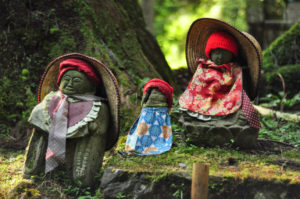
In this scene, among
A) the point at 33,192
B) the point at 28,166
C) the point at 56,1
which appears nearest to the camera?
the point at 33,192

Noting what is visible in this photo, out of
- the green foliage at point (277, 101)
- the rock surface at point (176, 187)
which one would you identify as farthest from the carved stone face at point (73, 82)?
the green foliage at point (277, 101)

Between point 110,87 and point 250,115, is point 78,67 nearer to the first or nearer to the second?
point 110,87

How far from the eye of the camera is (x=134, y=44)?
6.60 meters

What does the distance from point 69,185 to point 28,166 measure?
1.76 feet

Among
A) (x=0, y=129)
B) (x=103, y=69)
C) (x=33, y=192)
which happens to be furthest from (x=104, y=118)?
(x=0, y=129)

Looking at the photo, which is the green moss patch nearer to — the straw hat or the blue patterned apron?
the blue patterned apron

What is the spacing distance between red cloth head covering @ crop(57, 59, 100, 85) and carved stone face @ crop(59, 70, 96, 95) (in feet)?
0.13

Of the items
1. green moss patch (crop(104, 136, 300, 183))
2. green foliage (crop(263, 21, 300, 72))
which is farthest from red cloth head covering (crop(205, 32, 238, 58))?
green foliage (crop(263, 21, 300, 72))

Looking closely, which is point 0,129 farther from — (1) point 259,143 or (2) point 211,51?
(1) point 259,143

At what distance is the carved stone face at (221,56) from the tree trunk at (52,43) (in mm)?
1555

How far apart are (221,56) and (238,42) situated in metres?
0.34

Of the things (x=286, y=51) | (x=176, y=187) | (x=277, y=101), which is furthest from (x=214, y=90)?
(x=286, y=51)

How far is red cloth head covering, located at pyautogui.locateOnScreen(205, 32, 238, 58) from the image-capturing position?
457cm

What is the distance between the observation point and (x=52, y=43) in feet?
19.6
